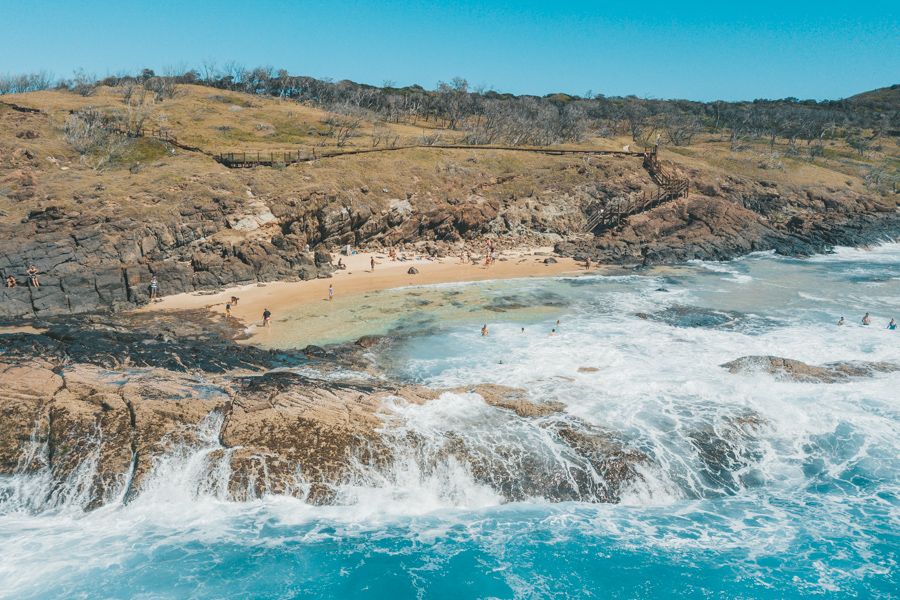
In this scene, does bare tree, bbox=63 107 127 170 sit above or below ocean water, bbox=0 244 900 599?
above

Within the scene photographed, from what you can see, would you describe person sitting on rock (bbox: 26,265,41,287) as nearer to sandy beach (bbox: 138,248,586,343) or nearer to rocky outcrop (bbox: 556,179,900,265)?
sandy beach (bbox: 138,248,586,343)

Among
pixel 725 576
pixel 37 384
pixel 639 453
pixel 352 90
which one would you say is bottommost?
pixel 725 576

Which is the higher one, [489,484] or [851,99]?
[851,99]

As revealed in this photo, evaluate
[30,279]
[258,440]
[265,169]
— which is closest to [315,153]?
[265,169]

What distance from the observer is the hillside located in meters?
36.4

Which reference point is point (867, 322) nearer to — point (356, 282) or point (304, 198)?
point (356, 282)

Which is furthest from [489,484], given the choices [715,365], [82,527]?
[715,365]

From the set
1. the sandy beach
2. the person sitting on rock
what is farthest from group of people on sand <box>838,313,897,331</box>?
the person sitting on rock

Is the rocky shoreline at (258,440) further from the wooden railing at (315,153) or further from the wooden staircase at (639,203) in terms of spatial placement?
the wooden staircase at (639,203)

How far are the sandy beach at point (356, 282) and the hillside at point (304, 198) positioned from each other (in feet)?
5.52

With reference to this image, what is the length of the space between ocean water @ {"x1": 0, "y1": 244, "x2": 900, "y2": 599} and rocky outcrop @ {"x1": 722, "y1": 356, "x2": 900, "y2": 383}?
22.8 inches

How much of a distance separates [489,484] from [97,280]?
89.1ft

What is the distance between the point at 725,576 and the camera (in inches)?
614

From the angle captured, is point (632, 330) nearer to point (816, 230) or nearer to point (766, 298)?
point (766, 298)
